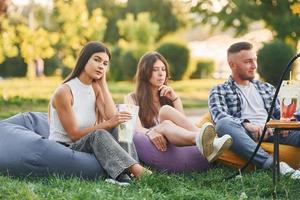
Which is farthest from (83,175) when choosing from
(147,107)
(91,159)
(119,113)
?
(147,107)

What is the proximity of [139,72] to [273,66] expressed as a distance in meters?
13.6

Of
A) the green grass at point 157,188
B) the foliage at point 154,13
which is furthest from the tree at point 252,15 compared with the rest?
the foliage at point 154,13

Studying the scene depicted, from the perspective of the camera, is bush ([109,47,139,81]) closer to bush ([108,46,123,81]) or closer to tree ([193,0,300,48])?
bush ([108,46,123,81])

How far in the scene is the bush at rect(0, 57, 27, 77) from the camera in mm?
33062

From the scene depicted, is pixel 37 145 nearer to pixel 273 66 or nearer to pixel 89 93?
pixel 89 93

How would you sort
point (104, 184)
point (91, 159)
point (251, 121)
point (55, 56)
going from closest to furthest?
point (104, 184)
point (91, 159)
point (251, 121)
point (55, 56)

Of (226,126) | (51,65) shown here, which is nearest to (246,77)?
(226,126)

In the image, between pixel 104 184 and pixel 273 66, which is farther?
pixel 273 66

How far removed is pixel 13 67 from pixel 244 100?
28.7m

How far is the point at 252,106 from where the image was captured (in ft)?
18.9

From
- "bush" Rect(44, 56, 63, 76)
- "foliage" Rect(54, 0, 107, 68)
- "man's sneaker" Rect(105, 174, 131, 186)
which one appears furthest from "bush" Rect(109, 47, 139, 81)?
"man's sneaker" Rect(105, 174, 131, 186)

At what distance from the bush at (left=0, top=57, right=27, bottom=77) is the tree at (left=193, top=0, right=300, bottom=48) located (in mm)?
12277

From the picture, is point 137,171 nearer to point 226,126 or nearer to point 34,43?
point 226,126

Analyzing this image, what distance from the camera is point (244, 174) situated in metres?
5.16
